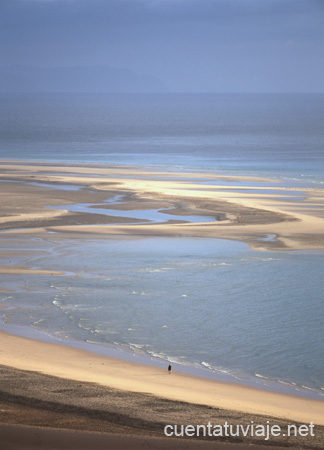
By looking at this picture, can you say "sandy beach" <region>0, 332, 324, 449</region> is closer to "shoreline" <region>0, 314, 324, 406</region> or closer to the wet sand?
"shoreline" <region>0, 314, 324, 406</region>

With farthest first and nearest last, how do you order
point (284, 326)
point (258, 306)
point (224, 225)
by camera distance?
point (224, 225) → point (258, 306) → point (284, 326)

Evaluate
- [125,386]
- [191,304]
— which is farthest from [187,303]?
[125,386]

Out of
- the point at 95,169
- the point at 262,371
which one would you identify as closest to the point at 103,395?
the point at 262,371

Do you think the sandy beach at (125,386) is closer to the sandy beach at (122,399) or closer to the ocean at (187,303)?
the sandy beach at (122,399)

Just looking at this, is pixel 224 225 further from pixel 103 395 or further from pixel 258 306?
pixel 103 395

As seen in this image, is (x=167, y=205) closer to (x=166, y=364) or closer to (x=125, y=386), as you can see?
(x=166, y=364)

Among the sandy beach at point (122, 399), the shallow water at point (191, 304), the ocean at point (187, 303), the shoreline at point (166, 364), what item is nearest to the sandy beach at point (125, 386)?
the sandy beach at point (122, 399)

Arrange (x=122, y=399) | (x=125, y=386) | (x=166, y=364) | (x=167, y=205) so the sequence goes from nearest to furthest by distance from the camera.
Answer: (x=122, y=399)
(x=125, y=386)
(x=166, y=364)
(x=167, y=205)

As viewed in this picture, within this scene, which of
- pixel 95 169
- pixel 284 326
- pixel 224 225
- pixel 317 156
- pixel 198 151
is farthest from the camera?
pixel 198 151
